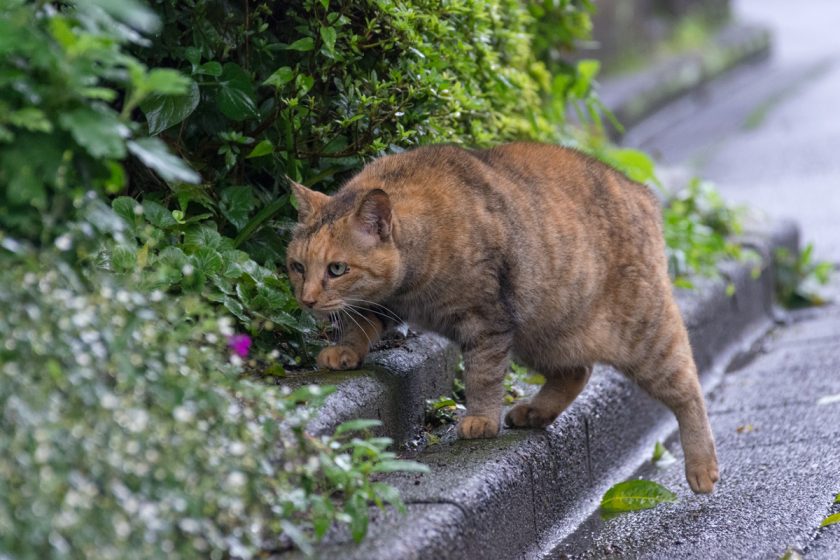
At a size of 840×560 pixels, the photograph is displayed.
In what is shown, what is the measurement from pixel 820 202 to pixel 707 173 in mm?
1141

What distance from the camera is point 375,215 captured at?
3.73 m

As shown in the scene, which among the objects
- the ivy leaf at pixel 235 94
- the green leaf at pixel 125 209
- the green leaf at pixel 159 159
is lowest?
the green leaf at pixel 125 209

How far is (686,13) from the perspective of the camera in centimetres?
1559

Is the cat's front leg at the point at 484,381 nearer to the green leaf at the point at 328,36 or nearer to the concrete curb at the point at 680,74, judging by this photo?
the green leaf at the point at 328,36

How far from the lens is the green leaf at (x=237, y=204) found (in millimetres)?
4145

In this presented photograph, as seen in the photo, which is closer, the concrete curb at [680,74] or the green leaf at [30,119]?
the green leaf at [30,119]

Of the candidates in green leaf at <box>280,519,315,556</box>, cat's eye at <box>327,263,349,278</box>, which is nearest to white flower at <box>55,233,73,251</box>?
green leaf at <box>280,519,315,556</box>

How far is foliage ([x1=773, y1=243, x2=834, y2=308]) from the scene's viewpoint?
730cm

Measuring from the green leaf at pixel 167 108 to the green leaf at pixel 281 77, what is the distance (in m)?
0.24

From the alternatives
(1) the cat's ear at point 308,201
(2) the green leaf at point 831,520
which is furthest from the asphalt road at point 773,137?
(1) the cat's ear at point 308,201

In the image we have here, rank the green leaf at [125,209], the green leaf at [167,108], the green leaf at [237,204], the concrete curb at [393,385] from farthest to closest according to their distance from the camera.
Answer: the green leaf at [237,204] → the green leaf at [167,108] → the green leaf at [125,209] → the concrete curb at [393,385]

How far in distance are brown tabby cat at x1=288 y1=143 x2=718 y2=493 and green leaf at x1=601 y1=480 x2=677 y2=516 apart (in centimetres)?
24

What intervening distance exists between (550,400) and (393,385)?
1.98 ft

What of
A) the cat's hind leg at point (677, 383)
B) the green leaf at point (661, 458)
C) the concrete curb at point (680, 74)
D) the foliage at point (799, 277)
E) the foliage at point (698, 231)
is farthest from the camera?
the concrete curb at point (680, 74)
